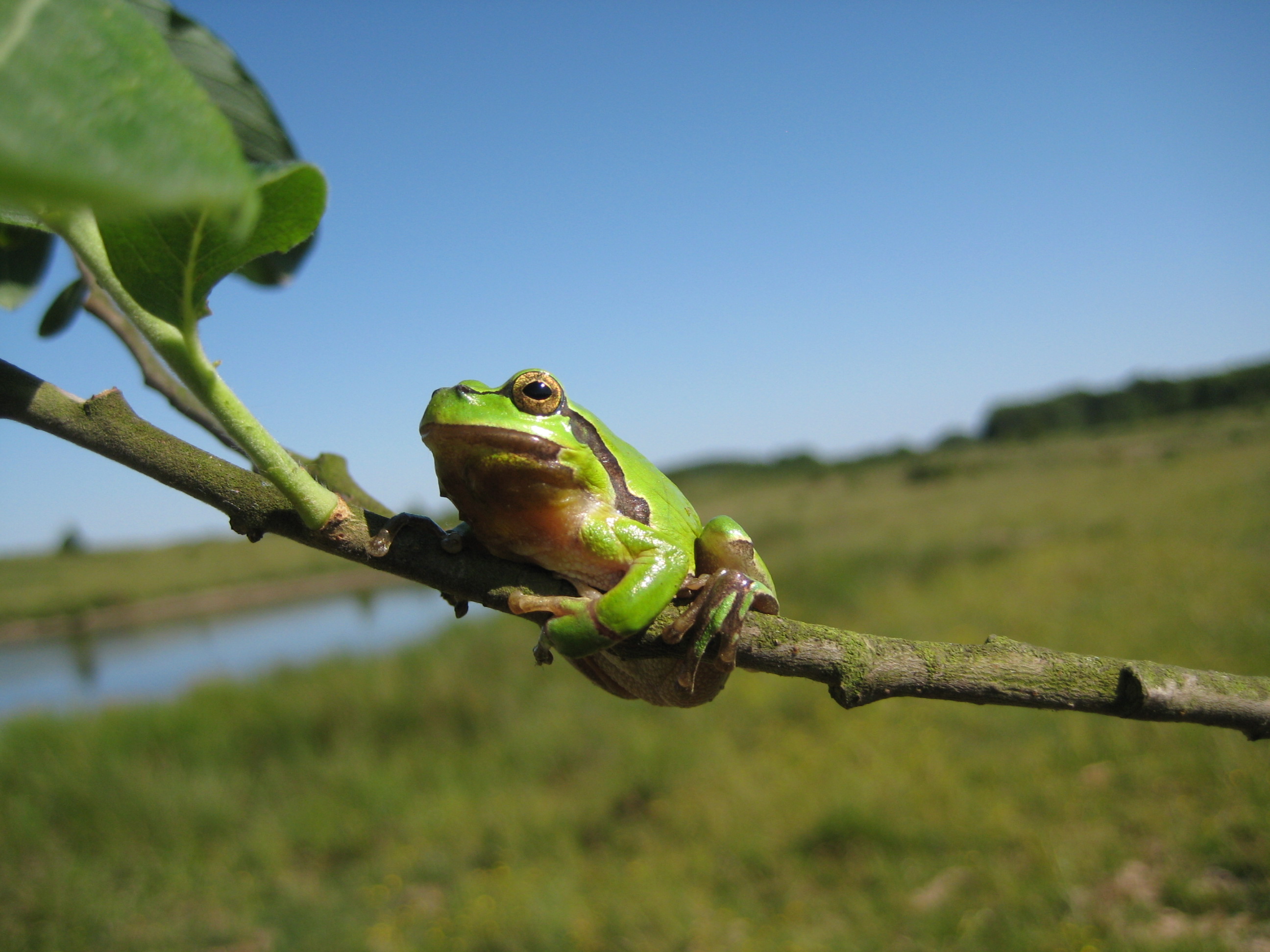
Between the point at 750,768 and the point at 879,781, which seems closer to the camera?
the point at 879,781

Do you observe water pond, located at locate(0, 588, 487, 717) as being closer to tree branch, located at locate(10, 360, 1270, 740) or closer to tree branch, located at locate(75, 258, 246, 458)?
tree branch, located at locate(75, 258, 246, 458)

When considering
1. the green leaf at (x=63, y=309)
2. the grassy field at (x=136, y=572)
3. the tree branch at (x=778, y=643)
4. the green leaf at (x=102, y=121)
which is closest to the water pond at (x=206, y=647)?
the grassy field at (x=136, y=572)

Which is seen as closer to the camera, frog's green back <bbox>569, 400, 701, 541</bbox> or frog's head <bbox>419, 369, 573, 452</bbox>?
frog's head <bbox>419, 369, 573, 452</bbox>

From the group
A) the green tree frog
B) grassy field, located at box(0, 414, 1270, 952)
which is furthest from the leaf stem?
grassy field, located at box(0, 414, 1270, 952)

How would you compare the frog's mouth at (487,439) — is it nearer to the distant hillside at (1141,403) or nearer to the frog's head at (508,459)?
the frog's head at (508,459)

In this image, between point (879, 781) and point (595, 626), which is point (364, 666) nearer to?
point (879, 781)

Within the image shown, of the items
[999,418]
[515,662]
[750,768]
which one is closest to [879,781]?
[750,768]
